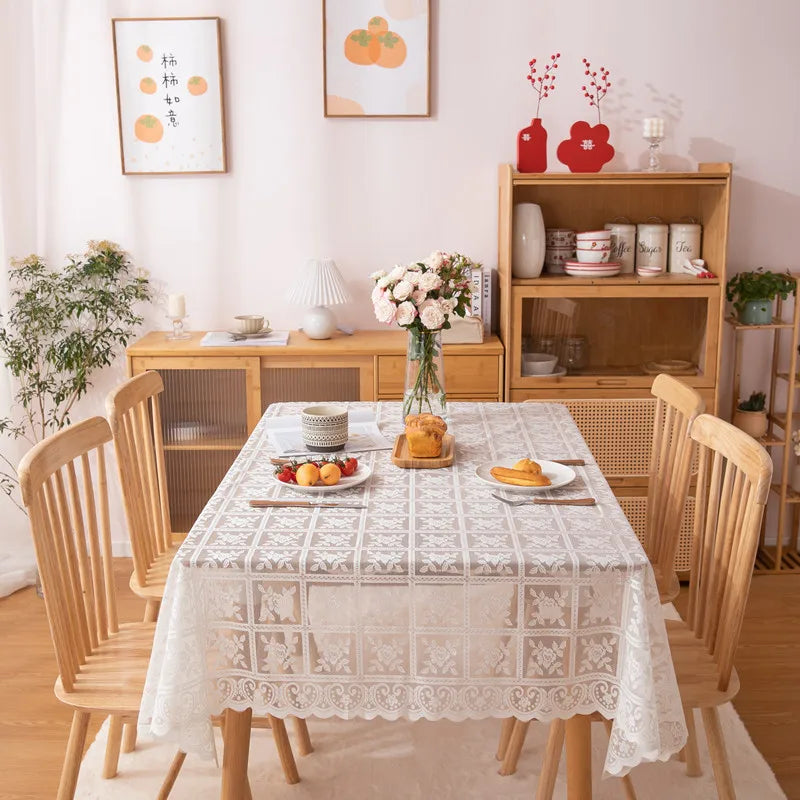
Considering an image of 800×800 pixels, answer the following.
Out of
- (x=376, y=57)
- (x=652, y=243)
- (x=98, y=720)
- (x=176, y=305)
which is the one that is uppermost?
(x=376, y=57)

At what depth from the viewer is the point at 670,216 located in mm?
3578

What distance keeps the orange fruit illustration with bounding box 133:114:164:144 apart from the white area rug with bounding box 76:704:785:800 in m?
2.12

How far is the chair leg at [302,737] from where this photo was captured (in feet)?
8.10

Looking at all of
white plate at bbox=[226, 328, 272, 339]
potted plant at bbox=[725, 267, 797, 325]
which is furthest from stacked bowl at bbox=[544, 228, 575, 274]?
white plate at bbox=[226, 328, 272, 339]

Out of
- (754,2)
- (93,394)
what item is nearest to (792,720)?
(754,2)

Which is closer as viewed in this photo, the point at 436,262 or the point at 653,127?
the point at 436,262

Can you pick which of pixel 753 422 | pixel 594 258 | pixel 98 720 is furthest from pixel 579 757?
pixel 753 422

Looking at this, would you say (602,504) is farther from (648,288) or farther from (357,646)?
(648,288)

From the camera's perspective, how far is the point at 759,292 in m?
3.46

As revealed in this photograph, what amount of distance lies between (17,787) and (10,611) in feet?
3.59

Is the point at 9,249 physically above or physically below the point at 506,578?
above

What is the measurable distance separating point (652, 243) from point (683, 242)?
0.37ft

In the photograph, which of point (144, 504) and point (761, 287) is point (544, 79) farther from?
point (144, 504)

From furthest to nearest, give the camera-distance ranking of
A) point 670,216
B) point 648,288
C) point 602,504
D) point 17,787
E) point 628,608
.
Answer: point 670,216
point 648,288
point 17,787
point 602,504
point 628,608
